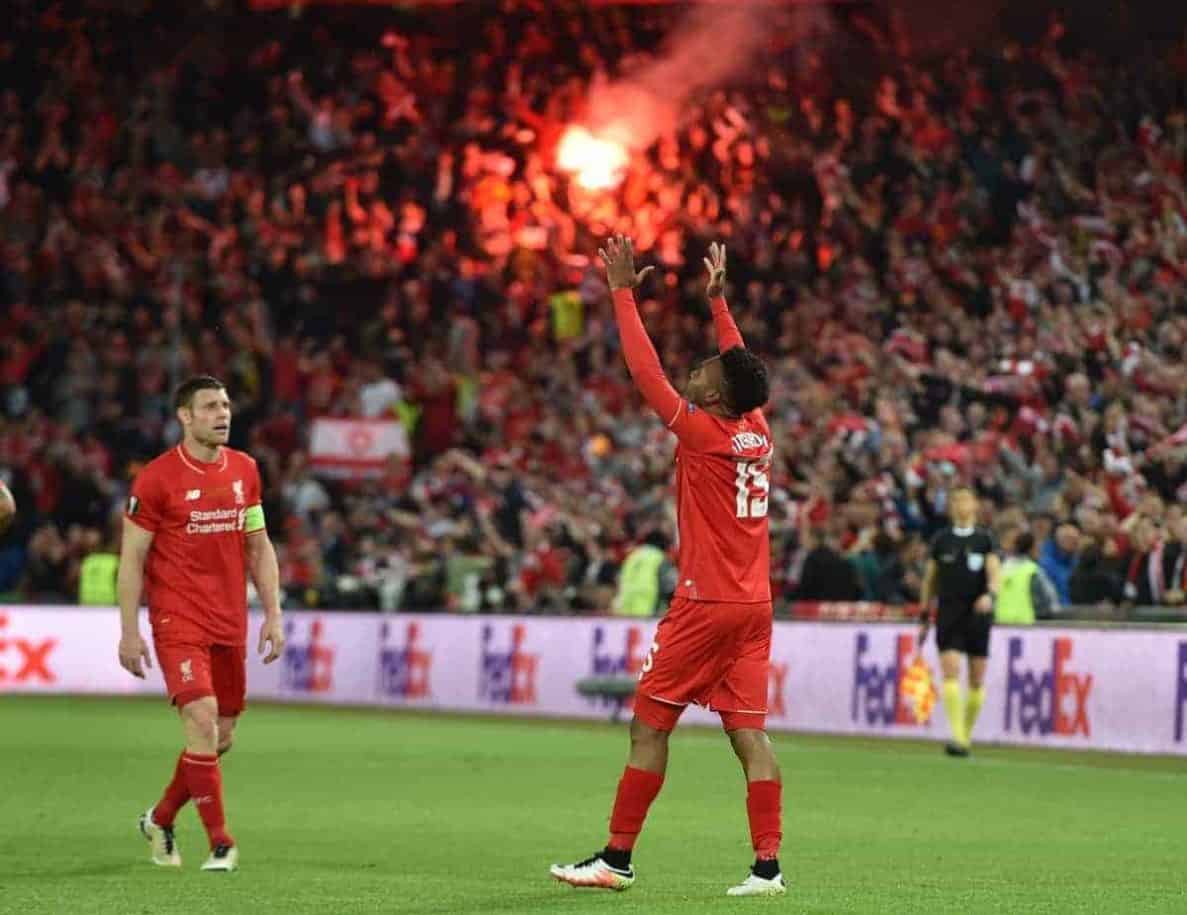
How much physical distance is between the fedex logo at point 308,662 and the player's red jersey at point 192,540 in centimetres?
1814

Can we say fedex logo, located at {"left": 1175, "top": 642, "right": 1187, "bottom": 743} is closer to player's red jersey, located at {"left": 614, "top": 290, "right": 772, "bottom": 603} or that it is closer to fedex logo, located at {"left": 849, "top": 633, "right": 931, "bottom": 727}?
fedex logo, located at {"left": 849, "top": 633, "right": 931, "bottom": 727}

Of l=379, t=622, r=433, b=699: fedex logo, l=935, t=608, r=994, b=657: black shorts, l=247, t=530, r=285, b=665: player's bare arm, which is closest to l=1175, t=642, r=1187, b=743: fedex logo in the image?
l=935, t=608, r=994, b=657: black shorts

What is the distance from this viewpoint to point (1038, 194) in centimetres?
2956

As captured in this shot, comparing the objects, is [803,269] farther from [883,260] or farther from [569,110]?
[569,110]

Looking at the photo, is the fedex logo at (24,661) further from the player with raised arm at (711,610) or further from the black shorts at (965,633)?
the player with raised arm at (711,610)

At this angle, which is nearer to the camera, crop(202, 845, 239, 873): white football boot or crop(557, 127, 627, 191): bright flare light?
crop(202, 845, 239, 873): white football boot

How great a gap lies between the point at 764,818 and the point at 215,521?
315 centimetres

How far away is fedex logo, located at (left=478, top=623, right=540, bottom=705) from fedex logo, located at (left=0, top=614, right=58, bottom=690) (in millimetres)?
6103

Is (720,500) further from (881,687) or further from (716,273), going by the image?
(881,687)

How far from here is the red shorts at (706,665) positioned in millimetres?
10422

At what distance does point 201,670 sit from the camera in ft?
38.7

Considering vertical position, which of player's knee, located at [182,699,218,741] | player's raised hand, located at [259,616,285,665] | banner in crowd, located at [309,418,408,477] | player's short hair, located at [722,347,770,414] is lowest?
player's knee, located at [182,699,218,741]

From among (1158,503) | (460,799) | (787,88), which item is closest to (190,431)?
(460,799)

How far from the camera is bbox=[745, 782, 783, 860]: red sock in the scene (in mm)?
10289
